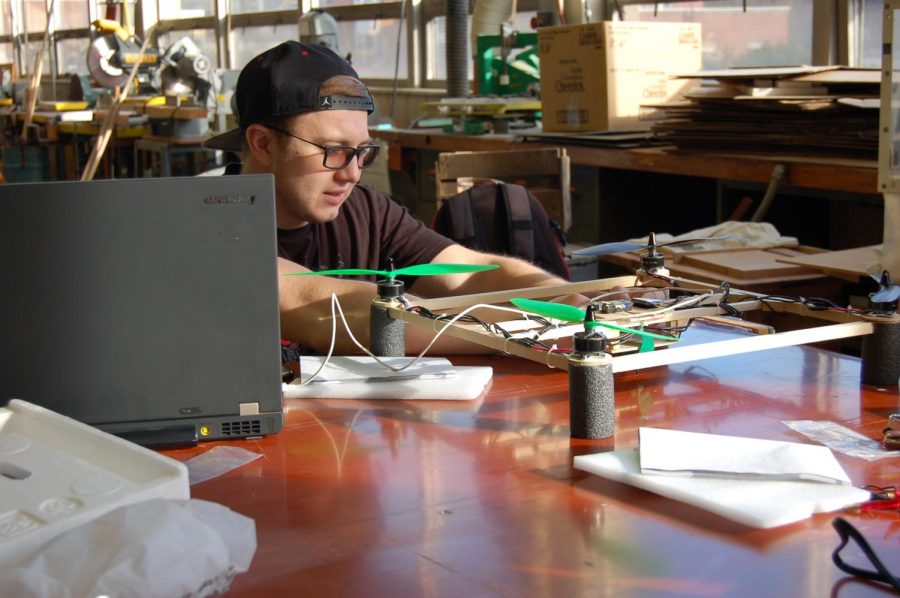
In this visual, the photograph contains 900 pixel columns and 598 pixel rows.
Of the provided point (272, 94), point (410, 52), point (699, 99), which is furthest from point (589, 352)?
point (410, 52)

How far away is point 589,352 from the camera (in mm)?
1229

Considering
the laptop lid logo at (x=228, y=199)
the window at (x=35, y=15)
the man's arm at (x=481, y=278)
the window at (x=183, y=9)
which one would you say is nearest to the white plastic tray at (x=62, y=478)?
the laptop lid logo at (x=228, y=199)

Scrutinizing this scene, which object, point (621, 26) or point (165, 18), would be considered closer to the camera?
point (621, 26)

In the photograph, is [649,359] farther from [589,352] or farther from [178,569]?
[178,569]

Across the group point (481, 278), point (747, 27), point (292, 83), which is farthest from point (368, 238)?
point (747, 27)

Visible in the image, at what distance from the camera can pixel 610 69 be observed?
414 centimetres

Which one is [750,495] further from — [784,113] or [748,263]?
[784,113]

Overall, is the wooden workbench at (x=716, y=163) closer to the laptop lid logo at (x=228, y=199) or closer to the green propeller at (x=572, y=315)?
the green propeller at (x=572, y=315)

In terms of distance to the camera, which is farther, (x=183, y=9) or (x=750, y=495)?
(x=183, y=9)

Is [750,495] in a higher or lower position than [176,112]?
lower

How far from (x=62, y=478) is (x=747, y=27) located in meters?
4.52

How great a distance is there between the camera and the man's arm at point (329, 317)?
66.7 inches

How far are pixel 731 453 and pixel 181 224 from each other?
681 mm

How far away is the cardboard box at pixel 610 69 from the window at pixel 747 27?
0.51 meters
